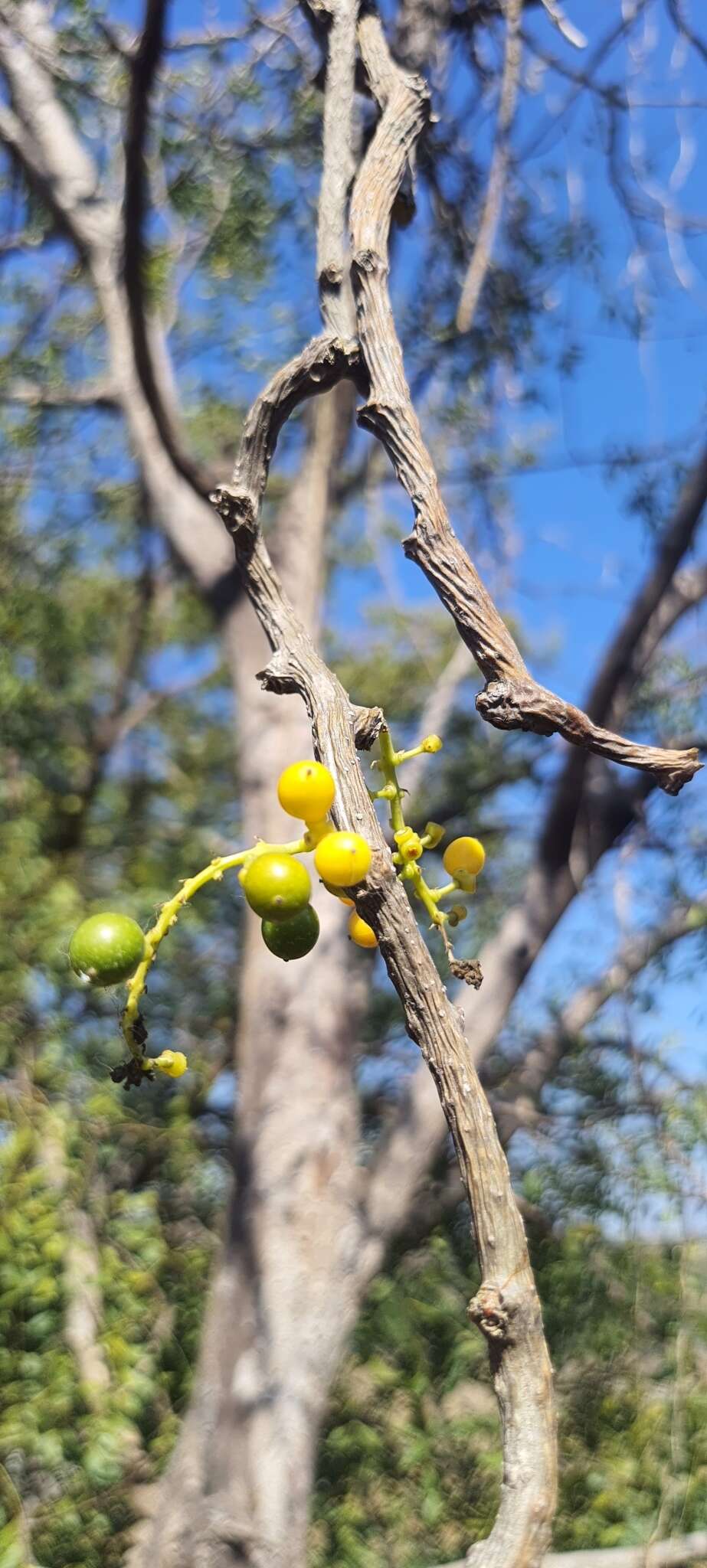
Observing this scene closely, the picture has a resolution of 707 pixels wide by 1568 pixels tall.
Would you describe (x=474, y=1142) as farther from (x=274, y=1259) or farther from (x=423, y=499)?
(x=274, y=1259)

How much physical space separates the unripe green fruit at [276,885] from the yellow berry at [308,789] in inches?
1.5

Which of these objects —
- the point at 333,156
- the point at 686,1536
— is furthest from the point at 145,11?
the point at 686,1536

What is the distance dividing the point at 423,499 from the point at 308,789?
9.8 inches

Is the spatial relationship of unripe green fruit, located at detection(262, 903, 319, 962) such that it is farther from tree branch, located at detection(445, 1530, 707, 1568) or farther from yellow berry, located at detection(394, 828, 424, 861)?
tree branch, located at detection(445, 1530, 707, 1568)

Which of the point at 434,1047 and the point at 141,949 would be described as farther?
the point at 141,949

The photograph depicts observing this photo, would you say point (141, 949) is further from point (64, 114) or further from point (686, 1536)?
point (64, 114)

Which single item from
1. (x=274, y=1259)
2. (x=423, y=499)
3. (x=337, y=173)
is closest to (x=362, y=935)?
(x=423, y=499)

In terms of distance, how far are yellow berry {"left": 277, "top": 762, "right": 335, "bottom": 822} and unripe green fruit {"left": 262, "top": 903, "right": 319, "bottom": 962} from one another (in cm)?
10

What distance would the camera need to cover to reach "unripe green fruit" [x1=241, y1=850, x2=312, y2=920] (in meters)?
0.80

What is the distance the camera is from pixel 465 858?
94 cm

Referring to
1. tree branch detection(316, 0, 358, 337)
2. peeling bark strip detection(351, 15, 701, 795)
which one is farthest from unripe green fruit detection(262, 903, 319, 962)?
tree branch detection(316, 0, 358, 337)

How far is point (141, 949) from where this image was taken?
87 cm

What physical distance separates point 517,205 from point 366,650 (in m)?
3.36

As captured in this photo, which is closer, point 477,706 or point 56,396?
point 477,706
